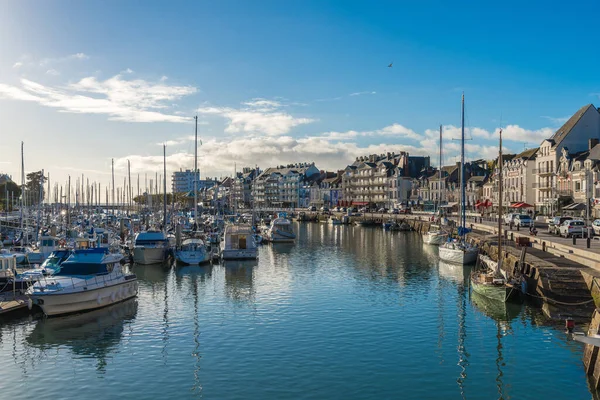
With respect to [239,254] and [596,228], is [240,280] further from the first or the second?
[596,228]

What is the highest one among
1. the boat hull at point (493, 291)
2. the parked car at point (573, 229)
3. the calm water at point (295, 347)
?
the parked car at point (573, 229)

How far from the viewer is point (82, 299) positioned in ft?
123

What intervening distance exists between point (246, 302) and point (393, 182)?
13410 cm

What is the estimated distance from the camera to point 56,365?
28203 millimetres

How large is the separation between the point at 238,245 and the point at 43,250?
21.1 m

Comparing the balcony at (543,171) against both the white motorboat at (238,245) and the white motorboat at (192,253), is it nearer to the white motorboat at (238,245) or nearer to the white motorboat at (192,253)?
the white motorboat at (238,245)

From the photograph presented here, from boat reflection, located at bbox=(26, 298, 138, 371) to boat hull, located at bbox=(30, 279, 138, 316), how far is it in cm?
44

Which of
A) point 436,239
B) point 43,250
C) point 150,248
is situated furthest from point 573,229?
point 43,250

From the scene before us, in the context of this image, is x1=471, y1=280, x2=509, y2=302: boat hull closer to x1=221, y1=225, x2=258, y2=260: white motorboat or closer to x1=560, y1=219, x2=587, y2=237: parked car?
x1=560, y1=219, x2=587, y2=237: parked car

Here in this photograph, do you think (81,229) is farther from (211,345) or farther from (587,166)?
(587,166)

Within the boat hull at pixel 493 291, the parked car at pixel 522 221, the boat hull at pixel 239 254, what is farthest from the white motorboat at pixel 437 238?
the boat hull at pixel 493 291

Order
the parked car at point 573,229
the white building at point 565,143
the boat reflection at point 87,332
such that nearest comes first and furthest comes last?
the boat reflection at point 87,332
the parked car at point 573,229
the white building at point 565,143

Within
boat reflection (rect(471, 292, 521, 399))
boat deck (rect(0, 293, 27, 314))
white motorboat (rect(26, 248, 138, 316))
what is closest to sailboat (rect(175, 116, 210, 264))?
white motorboat (rect(26, 248, 138, 316))

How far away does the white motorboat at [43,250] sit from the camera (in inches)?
2146
